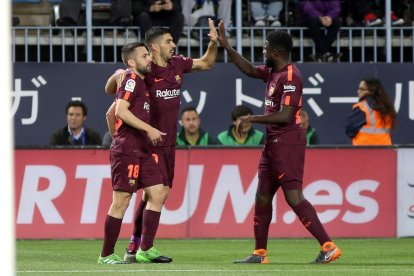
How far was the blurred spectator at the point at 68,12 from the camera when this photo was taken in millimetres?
15852

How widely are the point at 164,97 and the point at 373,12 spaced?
9460mm

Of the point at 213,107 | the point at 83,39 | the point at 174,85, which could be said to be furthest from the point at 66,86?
the point at 174,85

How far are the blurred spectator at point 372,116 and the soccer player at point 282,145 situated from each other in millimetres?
4841

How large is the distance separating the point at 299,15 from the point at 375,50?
1.36 m

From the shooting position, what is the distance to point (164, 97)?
8.19 m

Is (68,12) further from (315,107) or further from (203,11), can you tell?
(315,107)

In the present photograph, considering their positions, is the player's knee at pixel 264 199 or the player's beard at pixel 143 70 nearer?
the player's beard at pixel 143 70

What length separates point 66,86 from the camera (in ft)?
51.1

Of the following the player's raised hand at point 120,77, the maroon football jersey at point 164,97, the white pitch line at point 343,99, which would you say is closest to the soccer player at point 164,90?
the maroon football jersey at point 164,97

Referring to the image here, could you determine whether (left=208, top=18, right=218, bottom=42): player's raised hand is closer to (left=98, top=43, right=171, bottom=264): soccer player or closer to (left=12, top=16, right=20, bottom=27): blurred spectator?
(left=98, top=43, right=171, bottom=264): soccer player

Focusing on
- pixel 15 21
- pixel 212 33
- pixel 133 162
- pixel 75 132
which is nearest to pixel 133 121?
pixel 133 162

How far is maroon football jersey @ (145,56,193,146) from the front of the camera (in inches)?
321

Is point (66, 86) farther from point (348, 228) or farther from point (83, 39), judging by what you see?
point (348, 228)

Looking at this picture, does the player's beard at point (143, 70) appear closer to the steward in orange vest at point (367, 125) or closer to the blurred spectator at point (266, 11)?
the steward in orange vest at point (367, 125)
